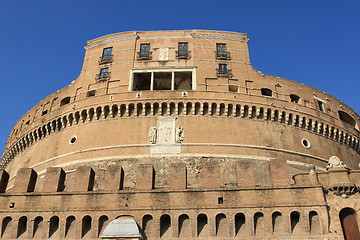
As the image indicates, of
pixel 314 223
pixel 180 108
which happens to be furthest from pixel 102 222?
pixel 180 108

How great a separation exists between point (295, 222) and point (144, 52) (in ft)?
56.2

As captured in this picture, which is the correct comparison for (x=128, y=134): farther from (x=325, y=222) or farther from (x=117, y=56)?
(x=325, y=222)

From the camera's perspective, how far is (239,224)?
13.2 meters

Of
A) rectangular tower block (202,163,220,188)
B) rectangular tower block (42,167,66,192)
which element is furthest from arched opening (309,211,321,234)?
rectangular tower block (42,167,66,192)

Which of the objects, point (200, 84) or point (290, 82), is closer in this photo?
point (200, 84)

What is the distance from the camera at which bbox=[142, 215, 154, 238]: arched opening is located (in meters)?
13.0

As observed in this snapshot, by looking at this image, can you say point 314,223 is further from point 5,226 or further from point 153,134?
point 153,134

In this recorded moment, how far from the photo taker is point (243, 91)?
24.6m

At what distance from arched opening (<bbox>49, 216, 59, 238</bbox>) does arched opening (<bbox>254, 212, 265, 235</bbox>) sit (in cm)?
722

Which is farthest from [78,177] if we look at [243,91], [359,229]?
[243,91]

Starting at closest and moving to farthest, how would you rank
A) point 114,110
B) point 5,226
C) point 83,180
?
point 5,226 → point 83,180 → point 114,110

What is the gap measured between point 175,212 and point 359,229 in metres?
6.43

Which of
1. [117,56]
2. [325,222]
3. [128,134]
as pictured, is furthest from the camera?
[117,56]

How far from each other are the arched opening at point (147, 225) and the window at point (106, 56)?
15.6 m
